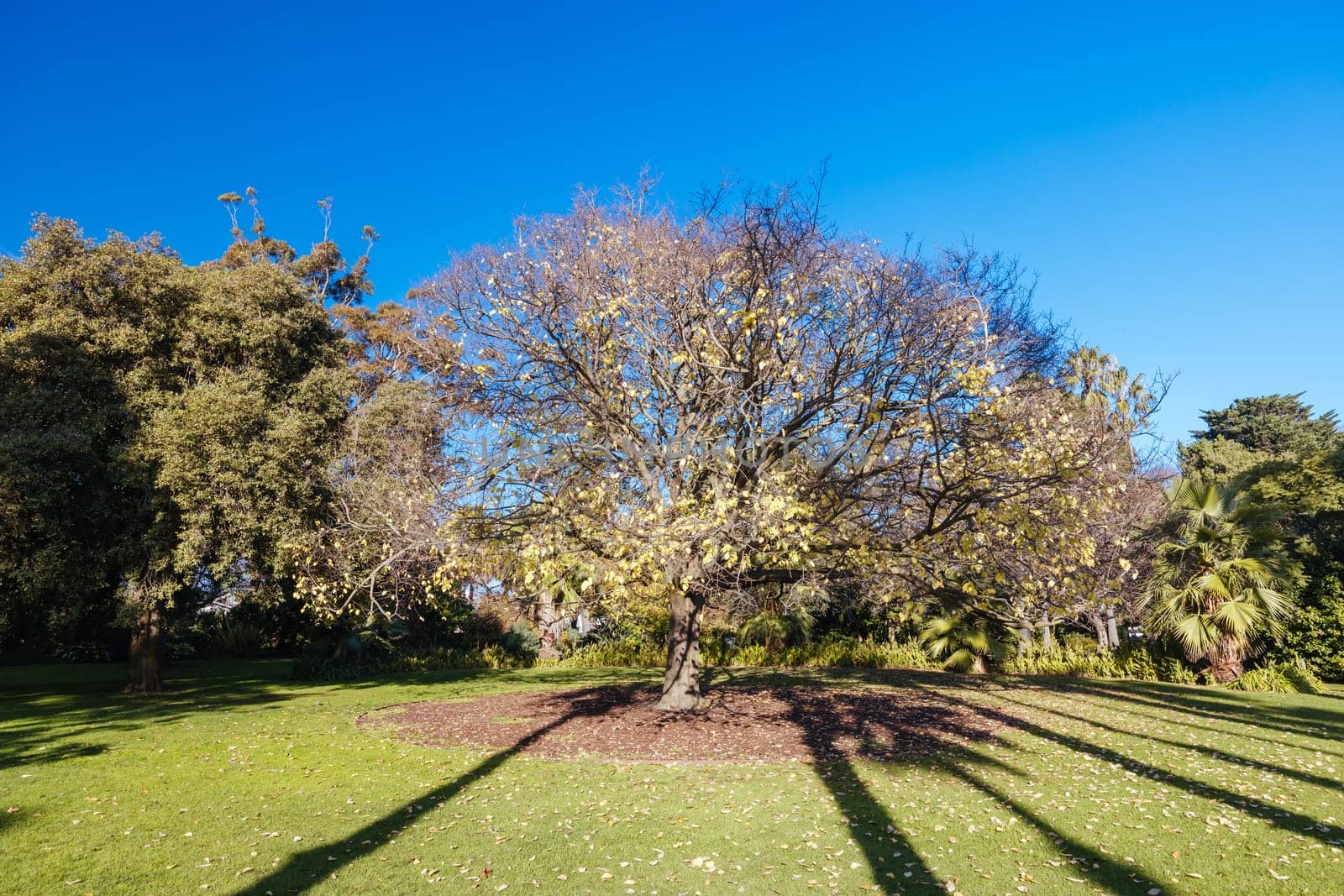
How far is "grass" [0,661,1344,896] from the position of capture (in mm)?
5348

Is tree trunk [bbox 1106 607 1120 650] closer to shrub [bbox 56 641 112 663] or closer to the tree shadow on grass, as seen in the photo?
the tree shadow on grass

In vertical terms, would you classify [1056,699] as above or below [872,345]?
below

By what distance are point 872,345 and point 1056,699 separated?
8841 mm

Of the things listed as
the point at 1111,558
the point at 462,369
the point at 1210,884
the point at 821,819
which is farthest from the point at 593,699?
the point at 1111,558

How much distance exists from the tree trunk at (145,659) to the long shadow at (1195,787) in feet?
57.5

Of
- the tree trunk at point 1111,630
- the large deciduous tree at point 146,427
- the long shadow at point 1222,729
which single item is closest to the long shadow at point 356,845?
the large deciduous tree at point 146,427

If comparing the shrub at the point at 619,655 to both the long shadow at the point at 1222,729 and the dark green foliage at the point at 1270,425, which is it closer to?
the long shadow at the point at 1222,729

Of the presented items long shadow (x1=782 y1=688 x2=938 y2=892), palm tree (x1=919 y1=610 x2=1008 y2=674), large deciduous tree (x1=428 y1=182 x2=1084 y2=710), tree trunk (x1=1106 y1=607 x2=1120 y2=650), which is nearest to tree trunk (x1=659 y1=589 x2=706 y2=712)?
large deciduous tree (x1=428 y1=182 x2=1084 y2=710)

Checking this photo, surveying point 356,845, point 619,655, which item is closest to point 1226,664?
point 619,655

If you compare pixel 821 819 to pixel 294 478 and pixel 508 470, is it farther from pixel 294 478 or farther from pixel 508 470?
pixel 294 478

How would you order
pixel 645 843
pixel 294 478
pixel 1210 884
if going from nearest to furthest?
1. pixel 1210 884
2. pixel 645 843
3. pixel 294 478

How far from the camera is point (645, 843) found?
6109 mm

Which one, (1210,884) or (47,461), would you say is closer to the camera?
(1210,884)

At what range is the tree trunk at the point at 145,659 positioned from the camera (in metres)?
16.5
